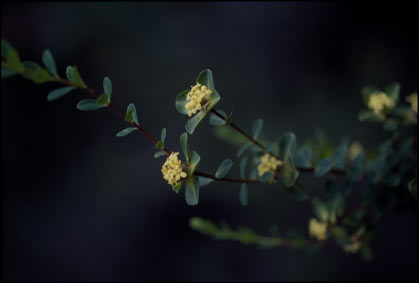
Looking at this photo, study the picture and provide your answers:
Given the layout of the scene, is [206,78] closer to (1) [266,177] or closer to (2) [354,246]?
(1) [266,177]

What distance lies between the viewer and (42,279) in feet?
8.18

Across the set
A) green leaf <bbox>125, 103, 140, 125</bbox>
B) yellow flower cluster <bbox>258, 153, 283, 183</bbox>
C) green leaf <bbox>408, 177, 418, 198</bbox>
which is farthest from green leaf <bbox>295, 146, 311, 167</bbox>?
green leaf <bbox>125, 103, 140, 125</bbox>

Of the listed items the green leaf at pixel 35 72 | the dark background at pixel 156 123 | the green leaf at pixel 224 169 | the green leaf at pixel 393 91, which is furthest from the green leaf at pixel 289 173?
the dark background at pixel 156 123

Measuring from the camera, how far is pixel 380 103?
1021 millimetres

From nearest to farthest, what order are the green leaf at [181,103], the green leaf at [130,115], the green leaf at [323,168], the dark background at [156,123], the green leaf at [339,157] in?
the green leaf at [130,115] < the green leaf at [181,103] < the green leaf at [323,168] < the green leaf at [339,157] < the dark background at [156,123]

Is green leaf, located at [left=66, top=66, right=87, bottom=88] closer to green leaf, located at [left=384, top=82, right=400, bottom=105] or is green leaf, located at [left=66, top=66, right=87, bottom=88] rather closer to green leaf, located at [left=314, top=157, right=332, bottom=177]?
green leaf, located at [left=314, top=157, right=332, bottom=177]

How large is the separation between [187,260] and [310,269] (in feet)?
2.50

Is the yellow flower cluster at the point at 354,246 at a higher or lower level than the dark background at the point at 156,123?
lower

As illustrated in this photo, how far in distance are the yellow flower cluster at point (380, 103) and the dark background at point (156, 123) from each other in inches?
50.6

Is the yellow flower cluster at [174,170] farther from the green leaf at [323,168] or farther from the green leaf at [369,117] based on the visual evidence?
the green leaf at [369,117]

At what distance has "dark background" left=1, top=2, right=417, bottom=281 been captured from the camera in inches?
94.1

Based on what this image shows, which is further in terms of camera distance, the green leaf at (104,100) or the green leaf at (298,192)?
the green leaf at (298,192)

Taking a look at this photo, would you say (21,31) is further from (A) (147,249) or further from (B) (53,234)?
(A) (147,249)

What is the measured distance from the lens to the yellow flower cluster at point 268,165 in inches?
34.3
